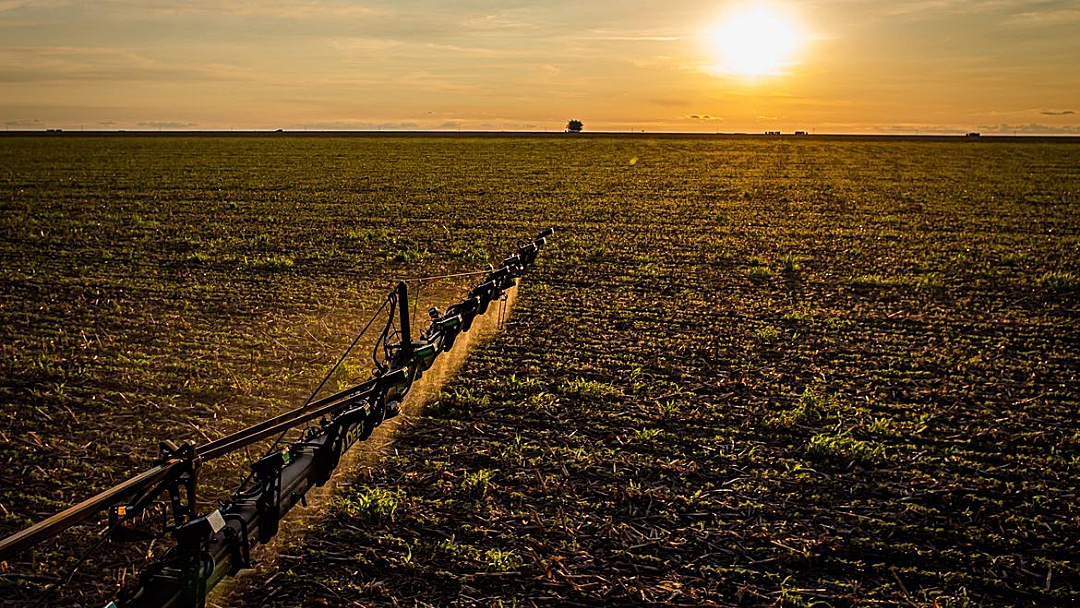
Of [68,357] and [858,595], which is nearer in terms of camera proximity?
[858,595]

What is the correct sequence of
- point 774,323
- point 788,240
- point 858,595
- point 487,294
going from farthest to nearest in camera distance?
point 788,240 < point 774,323 < point 487,294 < point 858,595

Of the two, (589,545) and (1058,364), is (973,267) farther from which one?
(589,545)

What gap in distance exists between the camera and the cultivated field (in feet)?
15.3

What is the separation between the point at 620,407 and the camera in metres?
7.21

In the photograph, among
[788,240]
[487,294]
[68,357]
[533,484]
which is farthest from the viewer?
[788,240]

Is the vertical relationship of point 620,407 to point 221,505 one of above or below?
below

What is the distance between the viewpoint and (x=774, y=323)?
10.5m

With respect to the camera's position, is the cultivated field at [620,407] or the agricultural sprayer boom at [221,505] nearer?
the agricultural sprayer boom at [221,505]

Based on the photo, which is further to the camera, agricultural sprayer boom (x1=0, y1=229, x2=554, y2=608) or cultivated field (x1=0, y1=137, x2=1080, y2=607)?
cultivated field (x1=0, y1=137, x2=1080, y2=607)

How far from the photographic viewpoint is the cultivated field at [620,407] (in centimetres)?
468

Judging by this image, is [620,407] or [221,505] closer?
[221,505]

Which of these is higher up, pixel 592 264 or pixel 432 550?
pixel 592 264

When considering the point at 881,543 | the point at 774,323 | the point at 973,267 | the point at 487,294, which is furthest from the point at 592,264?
the point at 881,543

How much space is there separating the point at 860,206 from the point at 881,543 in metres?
23.2
